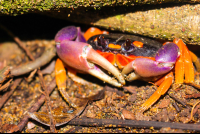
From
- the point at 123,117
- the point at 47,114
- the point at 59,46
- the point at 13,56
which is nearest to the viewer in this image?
the point at 123,117

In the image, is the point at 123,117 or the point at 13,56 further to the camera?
the point at 13,56

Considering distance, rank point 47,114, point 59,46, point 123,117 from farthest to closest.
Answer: point 59,46 < point 47,114 < point 123,117

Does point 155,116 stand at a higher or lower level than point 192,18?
lower

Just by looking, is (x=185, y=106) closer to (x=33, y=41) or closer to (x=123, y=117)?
(x=123, y=117)

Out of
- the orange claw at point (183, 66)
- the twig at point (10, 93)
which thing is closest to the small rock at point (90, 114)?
the orange claw at point (183, 66)

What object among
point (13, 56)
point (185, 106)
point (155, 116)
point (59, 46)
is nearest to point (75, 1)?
point (59, 46)

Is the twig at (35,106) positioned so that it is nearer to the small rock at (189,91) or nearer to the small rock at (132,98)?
the small rock at (132,98)

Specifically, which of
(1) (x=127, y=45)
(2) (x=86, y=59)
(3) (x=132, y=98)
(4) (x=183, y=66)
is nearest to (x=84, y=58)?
(2) (x=86, y=59)

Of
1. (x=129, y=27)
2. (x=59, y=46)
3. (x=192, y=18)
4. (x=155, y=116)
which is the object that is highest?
(x=192, y=18)
